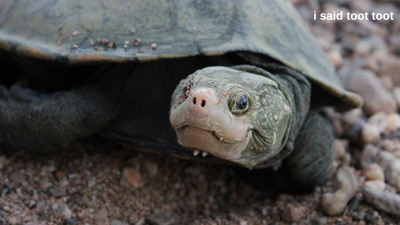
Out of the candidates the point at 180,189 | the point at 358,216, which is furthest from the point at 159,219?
the point at 358,216

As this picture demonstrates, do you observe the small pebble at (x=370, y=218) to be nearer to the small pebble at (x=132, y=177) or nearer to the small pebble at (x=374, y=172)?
the small pebble at (x=374, y=172)

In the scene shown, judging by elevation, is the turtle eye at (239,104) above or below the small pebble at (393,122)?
above

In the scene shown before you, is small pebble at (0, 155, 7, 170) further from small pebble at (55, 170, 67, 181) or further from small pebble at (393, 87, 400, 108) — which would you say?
small pebble at (393, 87, 400, 108)

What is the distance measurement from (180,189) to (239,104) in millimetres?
1147

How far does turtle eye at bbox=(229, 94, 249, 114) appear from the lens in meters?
1.42

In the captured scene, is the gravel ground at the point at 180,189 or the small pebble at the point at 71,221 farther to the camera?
the gravel ground at the point at 180,189

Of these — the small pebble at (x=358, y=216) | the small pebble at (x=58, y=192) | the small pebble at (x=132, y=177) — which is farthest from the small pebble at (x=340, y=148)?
the small pebble at (x=58, y=192)

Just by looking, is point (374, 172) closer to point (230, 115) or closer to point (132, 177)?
point (230, 115)

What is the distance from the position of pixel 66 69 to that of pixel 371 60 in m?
2.83

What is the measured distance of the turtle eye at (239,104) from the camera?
1416 millimetres

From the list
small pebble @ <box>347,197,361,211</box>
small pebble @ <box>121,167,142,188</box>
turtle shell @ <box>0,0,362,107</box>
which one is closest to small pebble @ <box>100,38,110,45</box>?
turtle shell @ <box>0,0,362,107</box>

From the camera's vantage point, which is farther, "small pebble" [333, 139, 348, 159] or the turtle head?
"small pebble" [333, 139, 348, 159]

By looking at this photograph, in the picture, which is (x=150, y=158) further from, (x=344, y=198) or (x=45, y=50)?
(x=344, y=198)

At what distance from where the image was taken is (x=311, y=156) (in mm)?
2246
